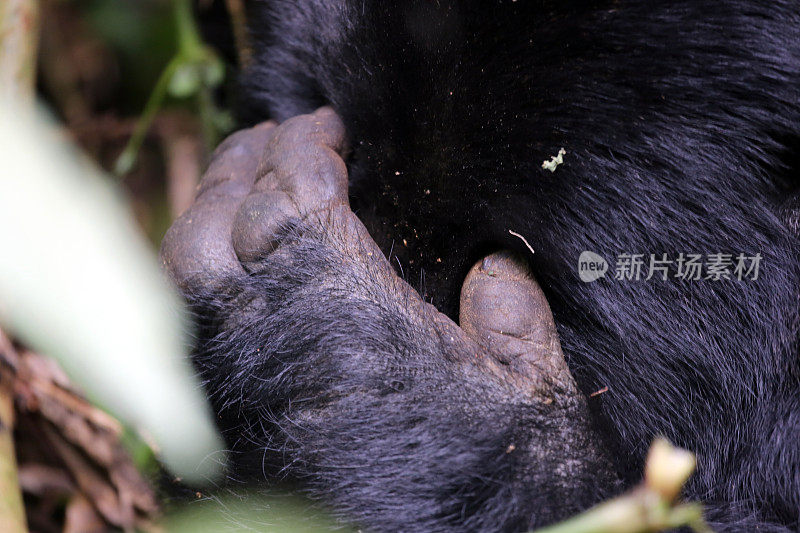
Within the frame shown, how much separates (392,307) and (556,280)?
0.51 ft

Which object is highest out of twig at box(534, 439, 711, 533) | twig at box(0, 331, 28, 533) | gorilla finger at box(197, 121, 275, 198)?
gorilla finger at box(197, 121, 275, 198)

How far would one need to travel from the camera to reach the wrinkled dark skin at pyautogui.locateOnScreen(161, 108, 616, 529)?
77 cm

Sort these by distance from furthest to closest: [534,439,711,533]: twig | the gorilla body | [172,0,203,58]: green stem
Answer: [172,0,203,58]: green stem, the gorilla body, [534,439,711,533]: twig

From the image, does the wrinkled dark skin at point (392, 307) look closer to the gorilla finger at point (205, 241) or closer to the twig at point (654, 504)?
the gorilla finger at point (205, 241)

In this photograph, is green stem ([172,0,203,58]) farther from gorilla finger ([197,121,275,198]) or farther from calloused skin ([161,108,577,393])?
calloused skin ([161,108,577,393])

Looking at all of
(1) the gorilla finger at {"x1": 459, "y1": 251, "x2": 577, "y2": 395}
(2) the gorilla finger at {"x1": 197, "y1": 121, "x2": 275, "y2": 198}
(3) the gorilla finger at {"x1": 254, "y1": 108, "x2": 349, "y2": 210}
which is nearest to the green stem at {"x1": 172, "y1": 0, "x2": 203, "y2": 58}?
(2) the gorilla finger at {"x1": 197, "y1": 121, "x2": 275, "y2": 198}

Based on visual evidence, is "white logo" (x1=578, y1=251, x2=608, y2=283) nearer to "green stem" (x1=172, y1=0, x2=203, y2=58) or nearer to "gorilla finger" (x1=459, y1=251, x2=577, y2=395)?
Result: "gorilla finger" (x1=459, y1=251, x2=577, y2=395)

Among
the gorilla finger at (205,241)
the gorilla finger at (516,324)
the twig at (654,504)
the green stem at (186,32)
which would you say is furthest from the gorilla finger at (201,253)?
the green stem at (186,32)

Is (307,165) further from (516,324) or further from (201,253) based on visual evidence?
(516,324)

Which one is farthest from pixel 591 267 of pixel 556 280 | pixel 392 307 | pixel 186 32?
pixel 186 32

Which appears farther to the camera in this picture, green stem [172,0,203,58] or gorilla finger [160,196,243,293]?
green stem [172,0,203,58]

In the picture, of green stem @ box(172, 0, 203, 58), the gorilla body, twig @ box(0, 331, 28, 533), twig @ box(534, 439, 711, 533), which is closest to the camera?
twig @ box(534, 439, 711, 533)

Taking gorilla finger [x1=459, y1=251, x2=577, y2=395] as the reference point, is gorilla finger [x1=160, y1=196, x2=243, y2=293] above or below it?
above

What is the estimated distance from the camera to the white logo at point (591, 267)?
79cm
